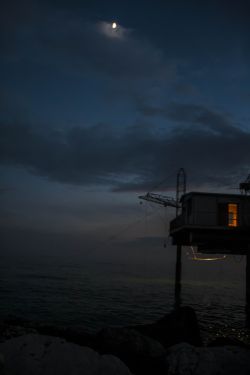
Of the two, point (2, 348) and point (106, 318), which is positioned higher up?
point (2, 348)

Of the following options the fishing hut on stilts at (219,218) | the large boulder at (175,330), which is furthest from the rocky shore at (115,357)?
the fishing hut on stilts at (219,218)

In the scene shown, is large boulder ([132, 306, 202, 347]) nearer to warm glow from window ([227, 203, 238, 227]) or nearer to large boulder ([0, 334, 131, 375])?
large boulder ([0, 334, 131, 375])

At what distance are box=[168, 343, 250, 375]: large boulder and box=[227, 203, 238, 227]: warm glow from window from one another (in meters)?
19.0

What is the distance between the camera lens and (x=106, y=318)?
25984 millimetres

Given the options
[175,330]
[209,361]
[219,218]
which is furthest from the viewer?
[219,218]

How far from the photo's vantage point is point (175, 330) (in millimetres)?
14898

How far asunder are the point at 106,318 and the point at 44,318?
4.49m

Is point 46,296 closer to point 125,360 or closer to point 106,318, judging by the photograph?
point 106,318

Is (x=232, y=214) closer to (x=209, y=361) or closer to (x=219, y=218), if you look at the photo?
(x=219, y=218)

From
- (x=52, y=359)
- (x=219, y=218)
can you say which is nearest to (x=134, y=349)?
(x=52, y=359)

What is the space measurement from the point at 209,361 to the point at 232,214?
20.4 m

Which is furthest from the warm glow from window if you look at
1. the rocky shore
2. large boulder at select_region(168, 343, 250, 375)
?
large boulder at select_region(168, 343, 250, 375)

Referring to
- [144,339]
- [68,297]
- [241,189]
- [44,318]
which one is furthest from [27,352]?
[68,297]

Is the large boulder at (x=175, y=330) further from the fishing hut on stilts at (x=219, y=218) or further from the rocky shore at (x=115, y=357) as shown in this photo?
the fishing hut on stilts at (x=219, y=218)
